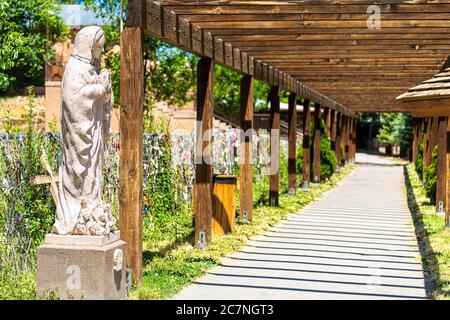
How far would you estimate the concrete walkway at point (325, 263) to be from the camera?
23.3 feet

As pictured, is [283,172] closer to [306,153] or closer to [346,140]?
[306,153]

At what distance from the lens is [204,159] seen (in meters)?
10.0

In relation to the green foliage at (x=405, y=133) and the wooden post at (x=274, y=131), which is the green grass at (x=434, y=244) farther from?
the green foliage at (x=405, y=133)

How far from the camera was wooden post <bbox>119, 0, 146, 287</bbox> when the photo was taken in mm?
6922

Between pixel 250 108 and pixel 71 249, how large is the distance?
7321mm

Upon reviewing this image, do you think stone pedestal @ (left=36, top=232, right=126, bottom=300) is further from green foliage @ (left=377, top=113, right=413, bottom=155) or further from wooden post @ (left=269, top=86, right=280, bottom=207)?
green foliage @ (left=377, top=113, right=413, bottom=155)

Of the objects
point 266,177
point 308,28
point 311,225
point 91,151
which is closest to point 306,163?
point 266,177

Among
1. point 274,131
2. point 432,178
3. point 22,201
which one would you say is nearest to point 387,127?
point 432,178

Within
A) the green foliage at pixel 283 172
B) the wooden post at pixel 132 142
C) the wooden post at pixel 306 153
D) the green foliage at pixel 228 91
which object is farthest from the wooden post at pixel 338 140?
the wooden post at pixel 132 142

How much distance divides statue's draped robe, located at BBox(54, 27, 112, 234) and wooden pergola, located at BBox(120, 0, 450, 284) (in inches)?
28.9

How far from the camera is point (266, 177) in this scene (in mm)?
20562

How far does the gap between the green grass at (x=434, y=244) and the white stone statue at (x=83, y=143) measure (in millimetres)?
3273
